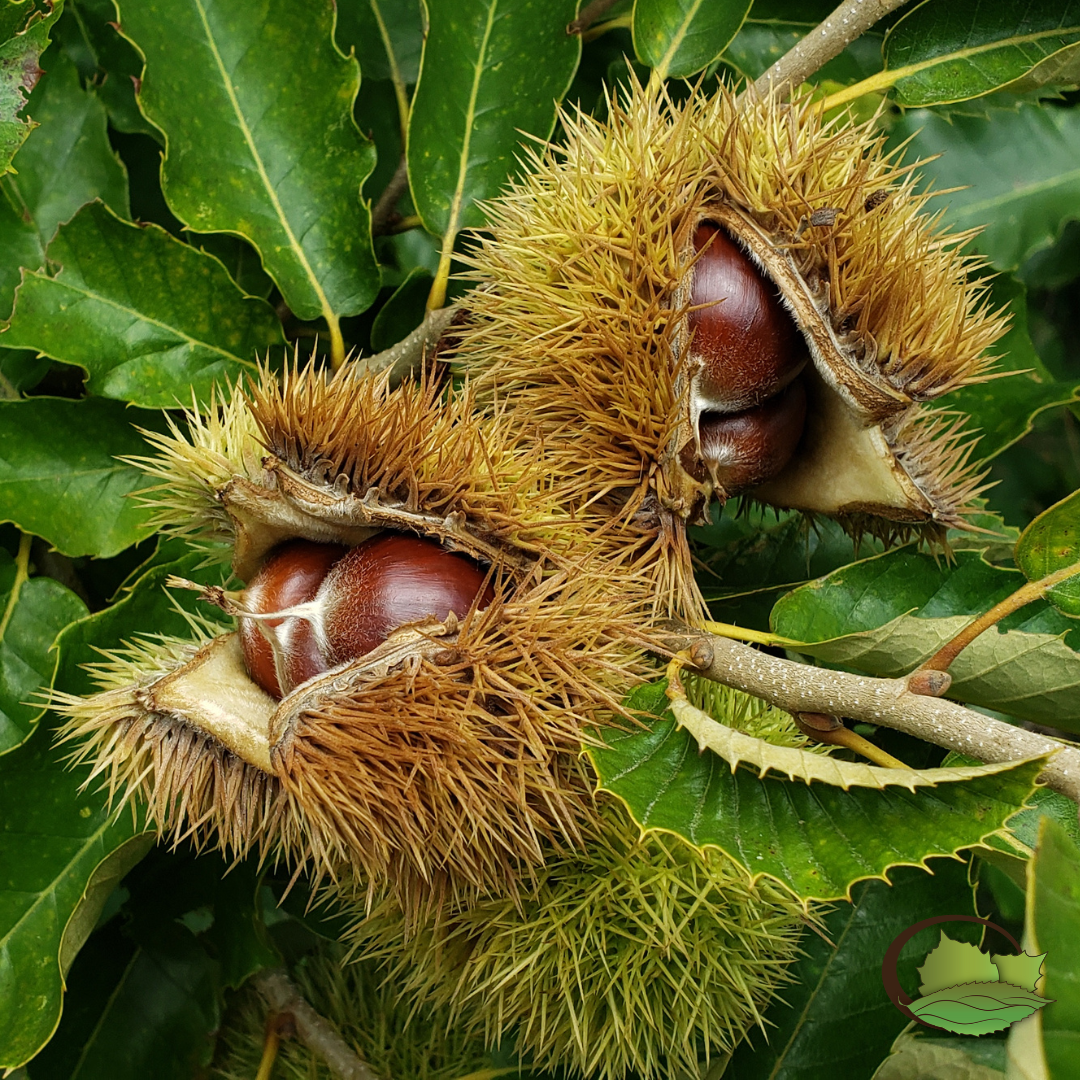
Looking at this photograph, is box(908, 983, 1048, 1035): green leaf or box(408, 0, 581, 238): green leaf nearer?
box(908, 983, 1048, 1035): green leaf

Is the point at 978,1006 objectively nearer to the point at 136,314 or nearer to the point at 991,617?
the point at 991,617

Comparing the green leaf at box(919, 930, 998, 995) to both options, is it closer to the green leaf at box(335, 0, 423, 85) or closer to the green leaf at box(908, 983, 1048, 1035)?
the green leaf at box(908, 983, 1048, 1035)

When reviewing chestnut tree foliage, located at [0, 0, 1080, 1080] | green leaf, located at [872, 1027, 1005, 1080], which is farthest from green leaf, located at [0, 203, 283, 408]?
green leaf, located at [872, 1027, 1005, 1080]

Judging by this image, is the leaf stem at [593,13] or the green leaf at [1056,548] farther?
the leaf stem at [593,13]

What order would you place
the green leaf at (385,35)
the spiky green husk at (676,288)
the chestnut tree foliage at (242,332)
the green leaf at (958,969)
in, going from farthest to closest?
the green leaf at (385,35), the chestnut tree foliage at (242,332), the spiky green husk at (676,288), the green leaf at (958,969)

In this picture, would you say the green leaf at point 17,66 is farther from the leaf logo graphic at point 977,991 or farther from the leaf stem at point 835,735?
the leaf logo graphic at point 977,991

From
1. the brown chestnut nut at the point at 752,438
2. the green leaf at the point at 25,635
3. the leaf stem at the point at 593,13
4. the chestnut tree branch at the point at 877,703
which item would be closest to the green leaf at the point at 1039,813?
the chestnut tree branch at the point at 877,703

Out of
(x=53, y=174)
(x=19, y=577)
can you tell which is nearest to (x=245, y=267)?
(x=53, y=174)
